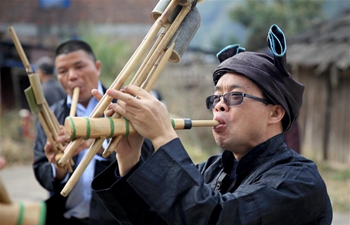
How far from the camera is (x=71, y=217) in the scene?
3.53 m

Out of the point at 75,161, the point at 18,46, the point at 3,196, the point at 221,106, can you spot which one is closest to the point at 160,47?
the point at 221,106

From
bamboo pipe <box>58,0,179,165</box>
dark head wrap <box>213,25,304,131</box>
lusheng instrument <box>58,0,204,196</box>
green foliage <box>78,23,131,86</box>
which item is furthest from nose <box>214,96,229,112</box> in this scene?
green foliage <box>78,23,131,86</box>

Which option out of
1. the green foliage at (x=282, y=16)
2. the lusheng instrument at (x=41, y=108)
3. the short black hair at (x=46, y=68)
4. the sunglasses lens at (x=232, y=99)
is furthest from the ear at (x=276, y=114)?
the green foliage at (x=282, y=16)

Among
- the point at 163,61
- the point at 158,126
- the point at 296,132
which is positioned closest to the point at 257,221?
the point at 158,126

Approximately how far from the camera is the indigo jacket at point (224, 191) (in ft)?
5.71

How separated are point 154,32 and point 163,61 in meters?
0.12

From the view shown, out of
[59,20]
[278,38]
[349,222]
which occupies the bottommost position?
[59,20]

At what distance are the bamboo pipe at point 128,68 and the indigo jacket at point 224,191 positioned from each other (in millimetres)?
251

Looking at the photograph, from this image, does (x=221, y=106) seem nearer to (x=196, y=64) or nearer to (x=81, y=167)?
(x=81, y=167)

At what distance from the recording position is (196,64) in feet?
42.5

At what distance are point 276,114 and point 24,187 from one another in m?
7.67

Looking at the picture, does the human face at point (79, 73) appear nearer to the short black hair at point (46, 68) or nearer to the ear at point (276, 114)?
the ear at point (276, 114)

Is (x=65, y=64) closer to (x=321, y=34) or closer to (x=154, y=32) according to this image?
(x=154, y=32)

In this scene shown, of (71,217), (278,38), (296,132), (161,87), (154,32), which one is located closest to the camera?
(154,32)
